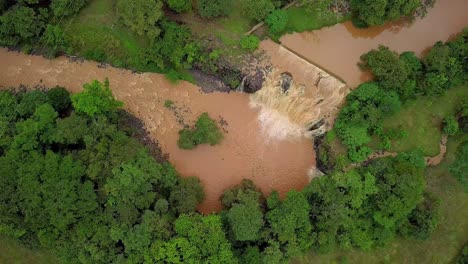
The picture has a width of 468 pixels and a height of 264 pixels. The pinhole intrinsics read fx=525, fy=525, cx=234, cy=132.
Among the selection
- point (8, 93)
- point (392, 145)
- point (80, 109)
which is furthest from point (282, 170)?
Answer: point (8, 93)

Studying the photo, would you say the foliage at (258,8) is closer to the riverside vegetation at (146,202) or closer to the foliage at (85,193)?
the riverside vegetation at (146,202)

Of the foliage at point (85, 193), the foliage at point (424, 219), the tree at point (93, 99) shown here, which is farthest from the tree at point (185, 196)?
the foliage at point (424, 219)

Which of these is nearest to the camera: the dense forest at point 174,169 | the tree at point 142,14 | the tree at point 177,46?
the dense forest at point 174,169

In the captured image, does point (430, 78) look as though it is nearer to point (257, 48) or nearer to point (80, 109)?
point (257, 48)

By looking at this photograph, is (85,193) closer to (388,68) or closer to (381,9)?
(388,68)

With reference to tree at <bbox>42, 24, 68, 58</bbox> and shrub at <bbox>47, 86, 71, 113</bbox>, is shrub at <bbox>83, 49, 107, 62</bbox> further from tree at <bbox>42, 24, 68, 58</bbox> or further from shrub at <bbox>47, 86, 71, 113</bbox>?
shrub at <bbox>47, 86, 71, 113</bbox>

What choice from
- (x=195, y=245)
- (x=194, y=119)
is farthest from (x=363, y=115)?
(x=195, y=245)
